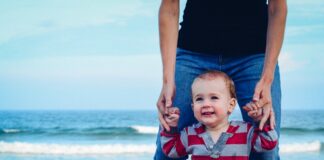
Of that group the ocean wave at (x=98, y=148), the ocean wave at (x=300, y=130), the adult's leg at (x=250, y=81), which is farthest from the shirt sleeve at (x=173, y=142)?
the ocean wave at (x=300, y=130)

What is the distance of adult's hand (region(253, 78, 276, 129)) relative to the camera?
248 cm

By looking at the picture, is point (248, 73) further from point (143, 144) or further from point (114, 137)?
point (114, 137)

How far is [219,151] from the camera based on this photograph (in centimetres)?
259

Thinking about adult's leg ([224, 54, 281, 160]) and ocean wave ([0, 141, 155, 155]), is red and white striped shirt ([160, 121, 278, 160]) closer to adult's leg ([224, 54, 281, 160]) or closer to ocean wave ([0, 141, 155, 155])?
adult's leg ([224, 54, 281, 160])

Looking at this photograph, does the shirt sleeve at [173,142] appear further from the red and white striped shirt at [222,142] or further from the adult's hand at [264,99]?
the adult's hand at [264,99]

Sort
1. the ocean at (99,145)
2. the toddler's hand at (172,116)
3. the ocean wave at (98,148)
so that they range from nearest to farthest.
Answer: the toddler's hand at (172,116), the ocean at (99,145), the ocean wave at (98,148)

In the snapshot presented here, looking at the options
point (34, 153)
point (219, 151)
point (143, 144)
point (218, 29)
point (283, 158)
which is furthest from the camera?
point (143, 144)

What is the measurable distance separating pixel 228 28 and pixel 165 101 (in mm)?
519

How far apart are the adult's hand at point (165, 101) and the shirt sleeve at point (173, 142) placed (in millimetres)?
54

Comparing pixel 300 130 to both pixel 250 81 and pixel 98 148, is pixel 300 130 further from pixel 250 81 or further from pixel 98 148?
pixel 250 81

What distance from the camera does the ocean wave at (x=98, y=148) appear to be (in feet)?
41.2

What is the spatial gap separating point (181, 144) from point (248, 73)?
0.51 meters

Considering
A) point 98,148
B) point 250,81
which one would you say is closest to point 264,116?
point 250,81

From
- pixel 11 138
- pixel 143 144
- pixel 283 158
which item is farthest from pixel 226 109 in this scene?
pixel 11 138
